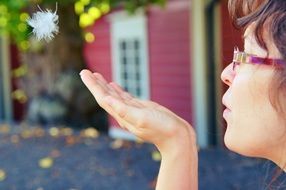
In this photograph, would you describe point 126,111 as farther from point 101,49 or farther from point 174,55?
point 101,49

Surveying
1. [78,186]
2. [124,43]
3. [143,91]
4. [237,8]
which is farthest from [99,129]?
[237,8]

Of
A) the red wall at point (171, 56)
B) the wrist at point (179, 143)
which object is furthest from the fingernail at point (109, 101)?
the red wall at point (171, 56)

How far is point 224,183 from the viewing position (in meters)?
4.28

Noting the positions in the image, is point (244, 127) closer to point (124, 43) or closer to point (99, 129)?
point (99, 129)

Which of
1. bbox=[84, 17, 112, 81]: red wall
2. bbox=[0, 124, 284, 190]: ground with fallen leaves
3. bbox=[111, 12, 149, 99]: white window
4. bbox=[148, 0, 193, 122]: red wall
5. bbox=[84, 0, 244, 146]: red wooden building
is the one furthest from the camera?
bbox=[84, 17, 112, 81]: red wall

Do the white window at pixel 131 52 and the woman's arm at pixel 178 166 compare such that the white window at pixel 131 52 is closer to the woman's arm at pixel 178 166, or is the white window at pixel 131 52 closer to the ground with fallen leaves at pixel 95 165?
the ground with fallen leaves at pixel 95 165

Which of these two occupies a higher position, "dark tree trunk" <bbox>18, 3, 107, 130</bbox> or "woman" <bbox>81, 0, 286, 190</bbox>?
"woman" <bbox>81, 0, 286, 190</bbox>

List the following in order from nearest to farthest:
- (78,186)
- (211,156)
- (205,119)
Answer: (78,186), (211,156), (205,119)

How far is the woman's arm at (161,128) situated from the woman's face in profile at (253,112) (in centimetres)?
11

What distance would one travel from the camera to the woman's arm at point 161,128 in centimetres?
132

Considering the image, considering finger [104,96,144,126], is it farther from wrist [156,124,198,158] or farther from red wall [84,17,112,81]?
red wall [84,17,112,81]

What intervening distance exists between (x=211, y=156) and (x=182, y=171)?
3.97 meters

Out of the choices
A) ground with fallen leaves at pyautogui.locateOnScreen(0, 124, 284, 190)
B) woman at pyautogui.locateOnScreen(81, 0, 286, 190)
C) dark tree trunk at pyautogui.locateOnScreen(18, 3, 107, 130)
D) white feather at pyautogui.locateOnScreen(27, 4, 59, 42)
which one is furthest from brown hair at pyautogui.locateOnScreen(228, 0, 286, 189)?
dark tree trunk at pyautogui.locateOnScreen(18, 3, 107, 130)

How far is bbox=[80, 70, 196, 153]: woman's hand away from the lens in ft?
4.32
